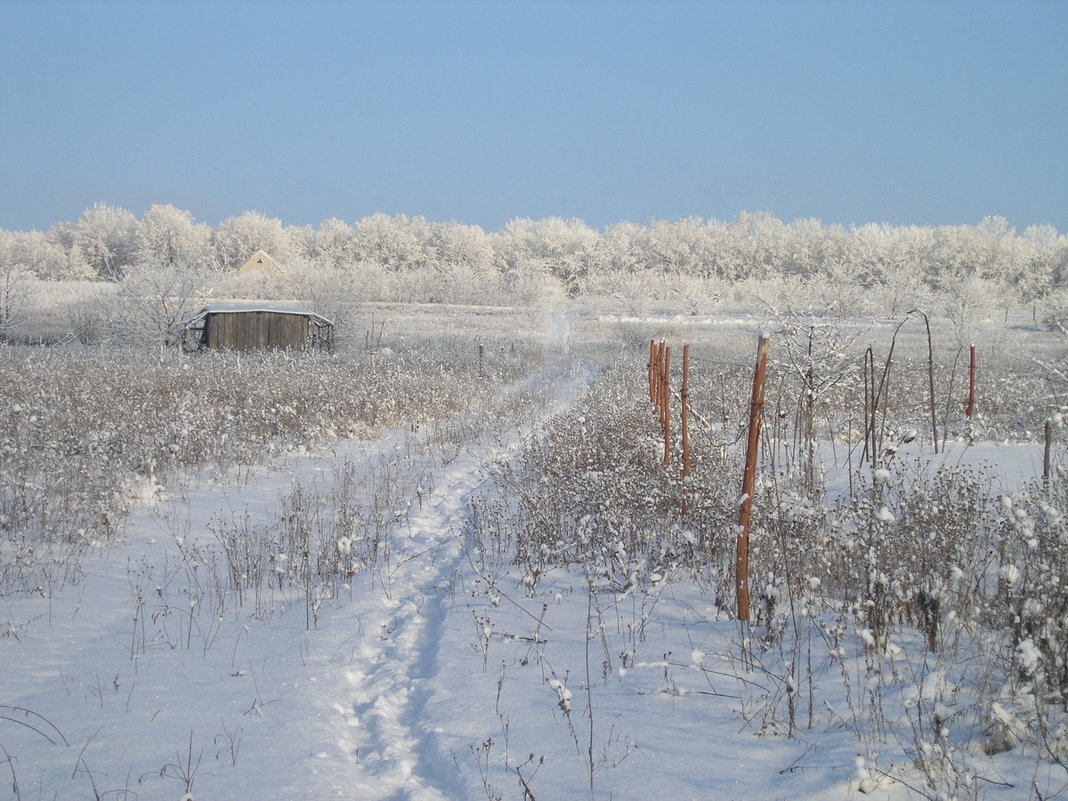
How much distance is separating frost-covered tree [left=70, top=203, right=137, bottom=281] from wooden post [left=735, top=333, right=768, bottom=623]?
265ft

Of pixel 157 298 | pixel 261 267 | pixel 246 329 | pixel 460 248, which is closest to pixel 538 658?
pixel 246 329

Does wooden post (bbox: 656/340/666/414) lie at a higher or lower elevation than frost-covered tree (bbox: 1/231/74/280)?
lower

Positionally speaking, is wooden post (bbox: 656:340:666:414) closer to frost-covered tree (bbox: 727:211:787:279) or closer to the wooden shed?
the wooden shed

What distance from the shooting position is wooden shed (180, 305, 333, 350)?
28547mm

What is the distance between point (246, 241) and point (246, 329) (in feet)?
181

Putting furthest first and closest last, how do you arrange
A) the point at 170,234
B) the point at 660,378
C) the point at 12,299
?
the point at 170,234 → the point at 12,299 → the point at 660,378

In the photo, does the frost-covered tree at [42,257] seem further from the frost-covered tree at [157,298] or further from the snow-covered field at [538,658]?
the snow-covered field at [538,658]

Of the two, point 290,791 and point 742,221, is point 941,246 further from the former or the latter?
point 290,791

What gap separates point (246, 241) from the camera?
255ft

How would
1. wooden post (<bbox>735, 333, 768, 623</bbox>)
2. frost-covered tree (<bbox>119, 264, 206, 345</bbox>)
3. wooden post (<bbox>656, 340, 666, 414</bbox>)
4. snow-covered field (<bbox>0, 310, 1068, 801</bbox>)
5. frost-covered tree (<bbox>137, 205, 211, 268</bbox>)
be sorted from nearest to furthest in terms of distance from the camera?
snow-covered field (<bbox>0, 310, 1068, 801</bbox>) → wooden post (<bbox>735, 333, 768, 623</bbox>) → wooden post (<bbox>656, 340, 666, 414</bbox>) → frost-covered tree (<bbox>119, 264, 206, 345</bbox>) → frost-covered tree (<bbox>137, 205, 211, 268</bbox>)

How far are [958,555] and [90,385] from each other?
14606mm

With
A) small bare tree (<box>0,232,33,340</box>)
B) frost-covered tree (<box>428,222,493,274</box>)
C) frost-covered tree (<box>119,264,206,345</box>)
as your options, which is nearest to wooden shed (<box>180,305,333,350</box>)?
frost-covered tree (<box>119,264,206,345</box>)

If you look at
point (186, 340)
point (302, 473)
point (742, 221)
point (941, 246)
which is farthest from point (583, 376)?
point (742, 221)

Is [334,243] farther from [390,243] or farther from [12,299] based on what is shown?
[12,299]
